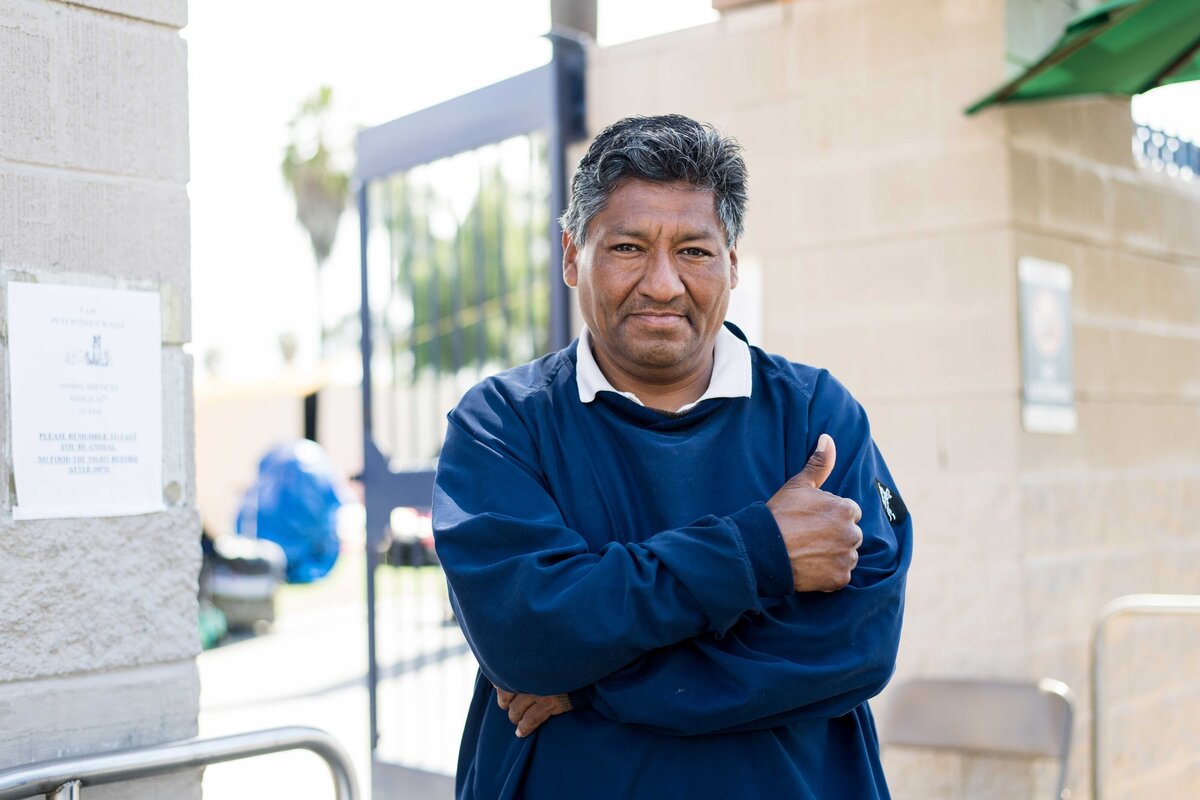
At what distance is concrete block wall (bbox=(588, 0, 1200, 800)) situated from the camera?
418 cm

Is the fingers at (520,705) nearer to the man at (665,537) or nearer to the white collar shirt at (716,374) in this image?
the man at (665,537)

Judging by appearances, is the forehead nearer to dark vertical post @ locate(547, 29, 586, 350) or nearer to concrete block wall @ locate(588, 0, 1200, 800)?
concrete block wall @ locate(588, 0, 1200, 800)

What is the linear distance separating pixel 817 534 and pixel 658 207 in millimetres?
609

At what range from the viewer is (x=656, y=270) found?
215cm

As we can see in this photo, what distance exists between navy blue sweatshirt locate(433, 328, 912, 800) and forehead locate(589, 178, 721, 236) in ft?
0.98

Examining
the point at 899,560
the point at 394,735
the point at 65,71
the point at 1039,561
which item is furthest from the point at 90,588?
the point at 394,735

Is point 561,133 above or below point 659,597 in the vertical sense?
above

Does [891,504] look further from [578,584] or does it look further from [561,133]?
[561,133]

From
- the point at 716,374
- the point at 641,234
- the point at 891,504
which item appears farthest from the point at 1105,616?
the point at 641,234

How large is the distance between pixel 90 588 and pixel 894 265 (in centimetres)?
293

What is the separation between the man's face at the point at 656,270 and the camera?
7.07 feet

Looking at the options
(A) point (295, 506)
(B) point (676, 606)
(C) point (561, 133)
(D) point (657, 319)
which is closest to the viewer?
(B) point (676, 606)

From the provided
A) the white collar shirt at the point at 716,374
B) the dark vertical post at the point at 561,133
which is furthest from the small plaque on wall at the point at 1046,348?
the white collar shirt at the point at 716,374

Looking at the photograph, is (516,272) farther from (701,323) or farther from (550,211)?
(701,323)
